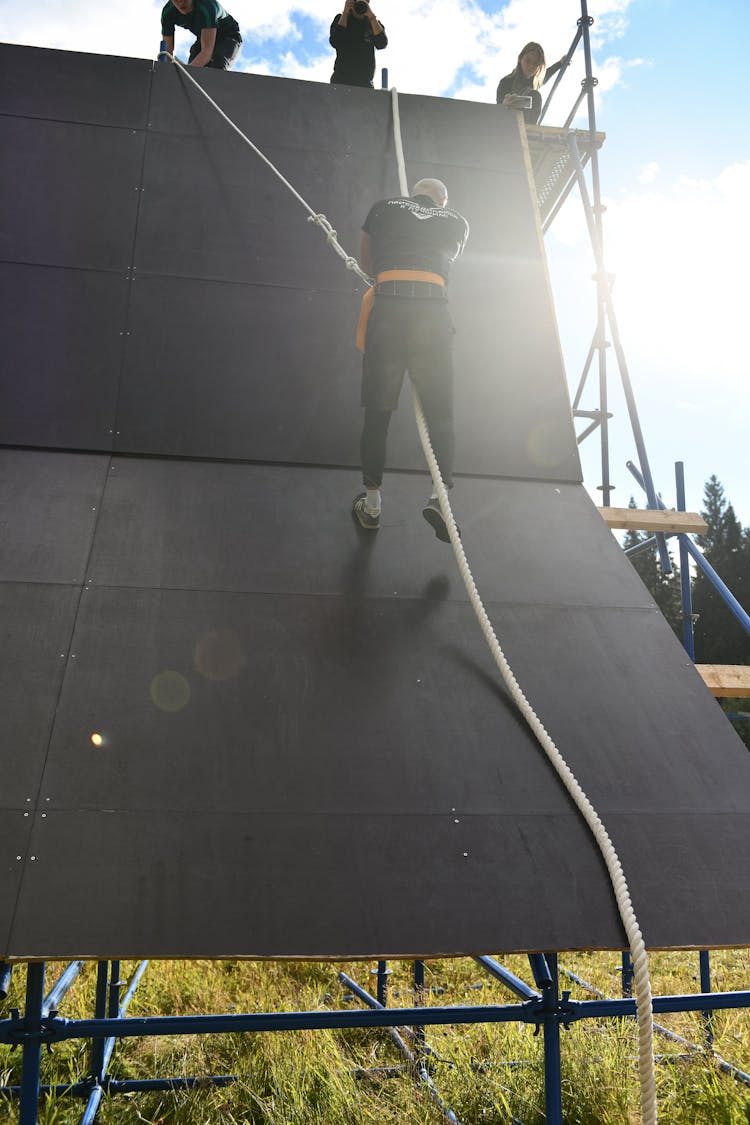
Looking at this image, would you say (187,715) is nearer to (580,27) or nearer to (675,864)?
(675,864)

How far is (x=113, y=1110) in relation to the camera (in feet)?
8.62

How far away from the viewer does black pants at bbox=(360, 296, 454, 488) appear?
2459 mm

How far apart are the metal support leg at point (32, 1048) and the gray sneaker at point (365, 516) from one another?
1573mm

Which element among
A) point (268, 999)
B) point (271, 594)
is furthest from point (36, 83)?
point (268, 999)

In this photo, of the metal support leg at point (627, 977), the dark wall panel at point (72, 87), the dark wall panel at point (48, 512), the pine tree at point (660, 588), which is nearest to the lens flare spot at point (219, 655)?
the dark wall panel at point (48, 512)

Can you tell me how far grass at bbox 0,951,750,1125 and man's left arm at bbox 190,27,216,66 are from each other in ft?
15.3

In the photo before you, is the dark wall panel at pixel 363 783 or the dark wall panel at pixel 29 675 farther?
the dark wall panel at pixel 29 675

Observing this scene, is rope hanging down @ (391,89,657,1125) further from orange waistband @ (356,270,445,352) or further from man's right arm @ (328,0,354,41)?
man's right arm @ (328,0,354,41)

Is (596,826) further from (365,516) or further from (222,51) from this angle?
(222,51)

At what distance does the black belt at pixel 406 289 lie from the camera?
2.48 m

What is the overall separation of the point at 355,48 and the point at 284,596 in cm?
358

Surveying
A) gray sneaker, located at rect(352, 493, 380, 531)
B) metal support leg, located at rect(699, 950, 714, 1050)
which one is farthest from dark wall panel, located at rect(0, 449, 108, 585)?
metal support leg, located at rect(699, 950, 714, 1050)

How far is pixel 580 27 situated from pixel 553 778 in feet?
14.8

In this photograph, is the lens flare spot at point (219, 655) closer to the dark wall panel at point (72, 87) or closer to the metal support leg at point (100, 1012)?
the metal support leg at point (100, 1012)
